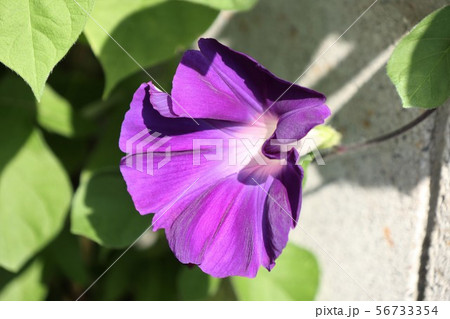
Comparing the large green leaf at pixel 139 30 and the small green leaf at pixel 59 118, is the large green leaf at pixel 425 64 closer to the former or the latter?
the large green leaf at pixel 139 30

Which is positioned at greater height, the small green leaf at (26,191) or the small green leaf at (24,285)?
the small green leaf at (26,191)

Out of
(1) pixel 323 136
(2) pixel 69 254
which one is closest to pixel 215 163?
(1) pixel 323 136

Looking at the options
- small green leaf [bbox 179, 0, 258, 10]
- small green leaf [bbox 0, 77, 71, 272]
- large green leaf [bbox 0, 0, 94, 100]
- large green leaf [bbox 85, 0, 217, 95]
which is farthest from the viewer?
small green leaf [bbox 0, 77, 71, 272]

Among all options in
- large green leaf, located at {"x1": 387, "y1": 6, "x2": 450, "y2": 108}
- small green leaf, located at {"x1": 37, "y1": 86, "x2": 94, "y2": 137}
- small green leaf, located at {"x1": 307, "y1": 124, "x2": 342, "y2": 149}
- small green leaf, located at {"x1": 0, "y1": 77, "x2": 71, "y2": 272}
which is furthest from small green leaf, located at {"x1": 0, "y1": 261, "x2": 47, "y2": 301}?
large green leaf, located at {"x1": 387, "y1": 6, "x2": 450, "y2": 108}

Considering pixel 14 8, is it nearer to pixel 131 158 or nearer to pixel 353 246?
pixel 131 158

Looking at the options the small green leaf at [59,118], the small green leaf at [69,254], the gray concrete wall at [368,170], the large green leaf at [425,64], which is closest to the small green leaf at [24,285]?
the small green leaf at [69,254]

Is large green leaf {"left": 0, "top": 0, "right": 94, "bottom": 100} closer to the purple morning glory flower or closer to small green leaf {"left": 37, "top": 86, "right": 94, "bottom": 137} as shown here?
the purple morning glory flower

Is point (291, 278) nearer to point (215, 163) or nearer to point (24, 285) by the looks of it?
point (215, 163)
